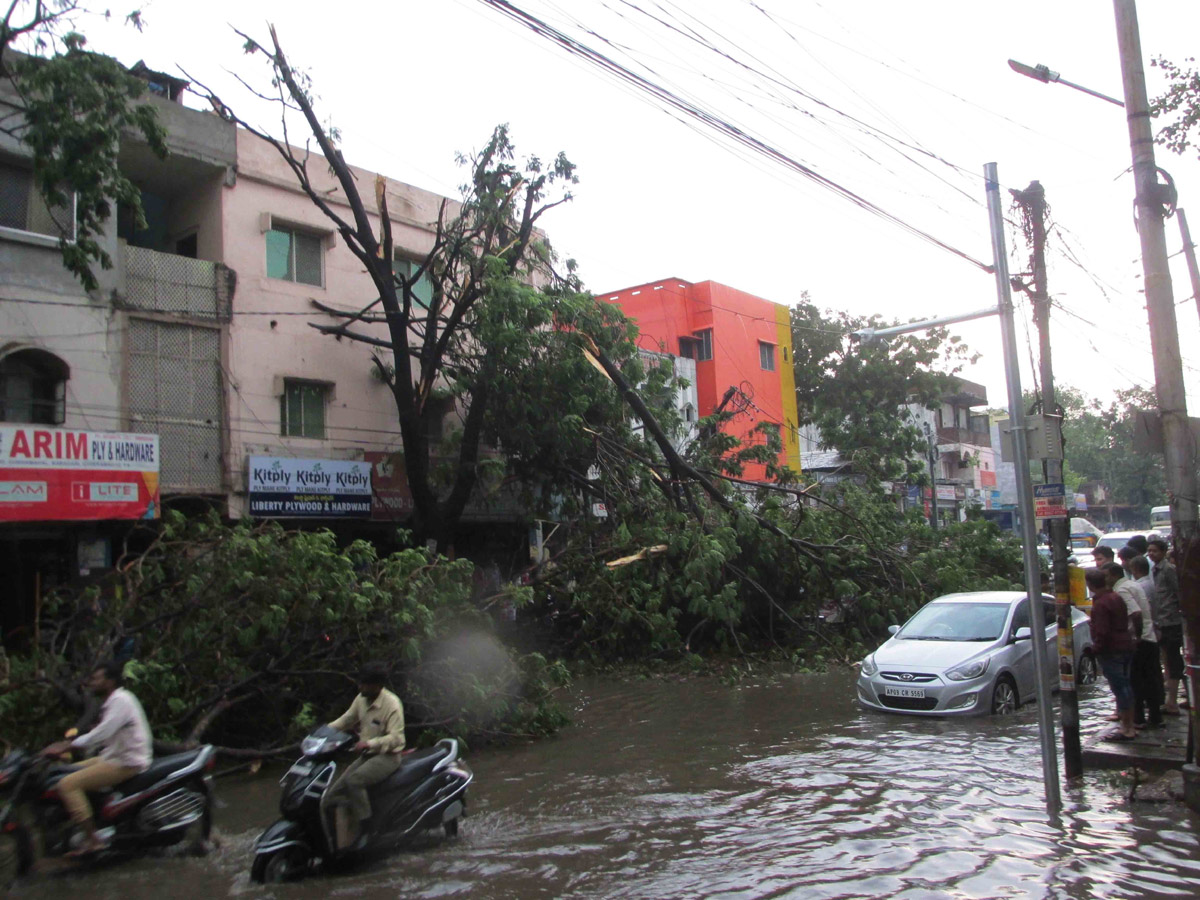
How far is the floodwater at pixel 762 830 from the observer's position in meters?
6.13

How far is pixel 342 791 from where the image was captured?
6250 mm

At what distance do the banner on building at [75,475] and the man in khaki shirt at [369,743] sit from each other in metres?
9.05

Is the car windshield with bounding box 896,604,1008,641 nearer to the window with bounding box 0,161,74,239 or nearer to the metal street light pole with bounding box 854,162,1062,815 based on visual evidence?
the metal street light pole with bounding box 854,162,1062,815

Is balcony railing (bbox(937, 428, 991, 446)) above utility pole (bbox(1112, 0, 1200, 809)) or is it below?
above

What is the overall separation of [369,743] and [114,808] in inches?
66.6

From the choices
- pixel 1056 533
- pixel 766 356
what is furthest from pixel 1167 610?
pixel 766 356

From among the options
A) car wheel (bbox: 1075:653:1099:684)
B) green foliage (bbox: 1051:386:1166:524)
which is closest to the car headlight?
car wheel (bbox: 1075:653:1099:684)

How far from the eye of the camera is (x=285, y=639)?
990cm

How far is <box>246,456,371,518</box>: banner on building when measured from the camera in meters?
16.6

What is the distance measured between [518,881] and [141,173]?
1525 centimetres

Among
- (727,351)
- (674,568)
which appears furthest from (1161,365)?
(727,351)

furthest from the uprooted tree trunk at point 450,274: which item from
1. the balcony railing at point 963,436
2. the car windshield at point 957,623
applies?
the balcony railing at point 963,436

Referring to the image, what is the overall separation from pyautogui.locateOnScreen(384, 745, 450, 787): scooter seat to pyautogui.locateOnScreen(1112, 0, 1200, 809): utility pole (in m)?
5.61

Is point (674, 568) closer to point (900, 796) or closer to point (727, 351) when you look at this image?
point (900, 796)
